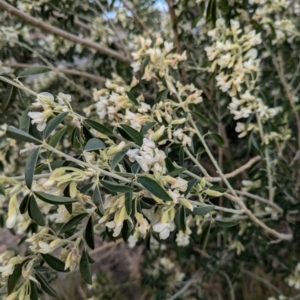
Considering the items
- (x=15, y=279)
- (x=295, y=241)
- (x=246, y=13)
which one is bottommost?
(x=295, y=241)

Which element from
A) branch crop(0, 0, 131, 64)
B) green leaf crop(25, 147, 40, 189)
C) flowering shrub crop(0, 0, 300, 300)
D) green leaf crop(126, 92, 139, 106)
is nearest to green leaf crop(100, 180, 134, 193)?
flowering shrub crop(0, 0, 300, 300)

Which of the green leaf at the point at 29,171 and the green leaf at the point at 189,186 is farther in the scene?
the green leaf at the point at 189,186

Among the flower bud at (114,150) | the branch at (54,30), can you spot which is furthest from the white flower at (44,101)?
the branch at (54,30)

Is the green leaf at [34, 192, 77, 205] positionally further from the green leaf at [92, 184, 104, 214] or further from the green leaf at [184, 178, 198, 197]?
the green leaf at [184, 178, 198, 197]

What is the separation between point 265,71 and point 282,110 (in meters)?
0.32

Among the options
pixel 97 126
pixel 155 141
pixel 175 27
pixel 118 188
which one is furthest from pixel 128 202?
pixel 175 27

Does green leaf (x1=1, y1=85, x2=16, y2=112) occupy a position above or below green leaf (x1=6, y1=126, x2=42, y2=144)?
below

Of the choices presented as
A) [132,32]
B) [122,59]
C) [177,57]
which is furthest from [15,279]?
[132,32]

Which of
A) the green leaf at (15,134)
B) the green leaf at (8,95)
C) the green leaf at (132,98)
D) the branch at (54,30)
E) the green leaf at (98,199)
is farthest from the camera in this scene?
the branch at (54,30)

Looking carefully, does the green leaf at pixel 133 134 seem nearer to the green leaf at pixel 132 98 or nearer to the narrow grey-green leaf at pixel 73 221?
the narrow grey-green leaf at pixel 73 221

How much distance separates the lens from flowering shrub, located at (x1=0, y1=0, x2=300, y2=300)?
63 centimetres

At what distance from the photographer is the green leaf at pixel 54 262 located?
667 mm

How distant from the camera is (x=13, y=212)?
568mm

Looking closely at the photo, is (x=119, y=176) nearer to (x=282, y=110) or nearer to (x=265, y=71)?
(x=282, y=110)
